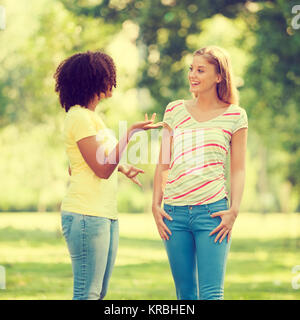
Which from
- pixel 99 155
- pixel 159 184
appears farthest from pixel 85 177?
pixel 159 184

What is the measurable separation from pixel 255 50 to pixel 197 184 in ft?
35.5

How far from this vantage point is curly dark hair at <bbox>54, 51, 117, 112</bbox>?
373 cm

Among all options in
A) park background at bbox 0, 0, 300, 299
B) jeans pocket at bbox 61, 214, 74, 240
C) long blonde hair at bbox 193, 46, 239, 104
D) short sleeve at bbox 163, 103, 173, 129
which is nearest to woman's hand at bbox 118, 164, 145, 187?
short sleeve at bbox 163, 103, 173, 129

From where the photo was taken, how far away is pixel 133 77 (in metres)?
16.7

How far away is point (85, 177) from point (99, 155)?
161 mm

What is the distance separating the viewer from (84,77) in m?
3.72

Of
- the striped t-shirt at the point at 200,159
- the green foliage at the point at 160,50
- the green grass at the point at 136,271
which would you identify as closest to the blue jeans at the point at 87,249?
the striped t-shirt at the point at 200,159

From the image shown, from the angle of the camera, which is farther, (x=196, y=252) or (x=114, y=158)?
(x=196, y=252)

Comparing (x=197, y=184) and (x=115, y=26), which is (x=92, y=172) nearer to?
(x=197, y=184)

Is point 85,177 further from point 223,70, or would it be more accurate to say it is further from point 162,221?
point 223,70

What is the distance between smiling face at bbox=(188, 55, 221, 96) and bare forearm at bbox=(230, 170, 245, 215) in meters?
0.61

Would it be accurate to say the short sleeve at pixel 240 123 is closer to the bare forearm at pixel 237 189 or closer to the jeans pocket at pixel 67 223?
the bare forearm at pixel 237 189

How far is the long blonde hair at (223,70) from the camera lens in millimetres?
3971
